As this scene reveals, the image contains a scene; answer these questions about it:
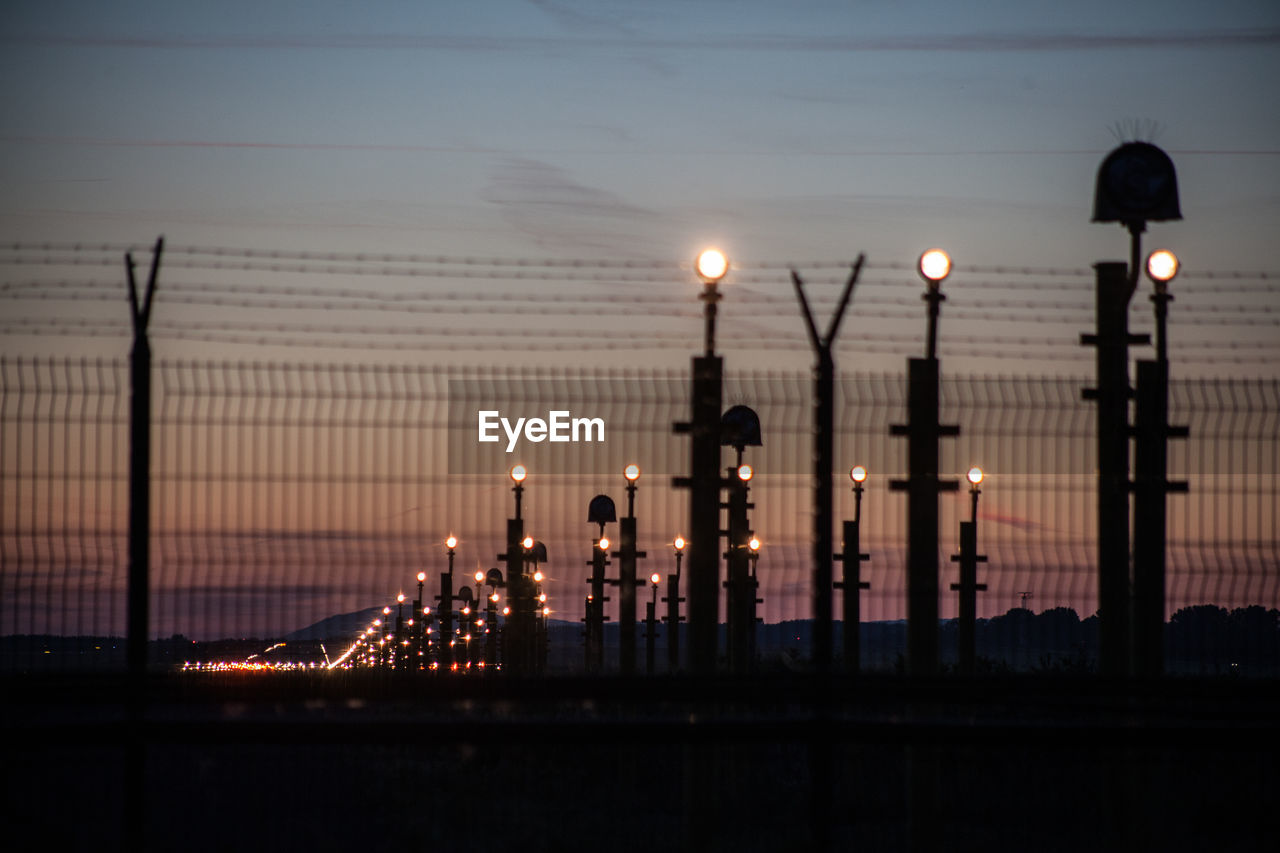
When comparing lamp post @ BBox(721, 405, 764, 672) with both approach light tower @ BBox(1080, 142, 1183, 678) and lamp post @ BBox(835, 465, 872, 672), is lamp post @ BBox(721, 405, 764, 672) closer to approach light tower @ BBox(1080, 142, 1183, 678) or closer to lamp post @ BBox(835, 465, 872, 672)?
lamp post @ BBox(835, 465, 872, 672)

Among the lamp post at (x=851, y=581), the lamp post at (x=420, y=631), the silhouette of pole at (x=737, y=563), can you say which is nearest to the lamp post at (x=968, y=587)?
the lamp post at (x=851, y=581)

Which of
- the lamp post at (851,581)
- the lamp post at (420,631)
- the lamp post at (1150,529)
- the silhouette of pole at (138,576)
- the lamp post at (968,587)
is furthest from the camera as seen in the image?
the lamp post at (851,581)

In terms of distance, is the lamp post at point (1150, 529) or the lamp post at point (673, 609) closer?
the lamp post at point (1150, 529)

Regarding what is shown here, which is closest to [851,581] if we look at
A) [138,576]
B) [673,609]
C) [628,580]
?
[628,580]

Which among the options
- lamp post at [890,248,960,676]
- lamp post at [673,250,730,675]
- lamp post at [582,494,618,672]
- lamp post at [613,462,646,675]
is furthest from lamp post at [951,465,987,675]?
lamp post at [890,248,960,676]

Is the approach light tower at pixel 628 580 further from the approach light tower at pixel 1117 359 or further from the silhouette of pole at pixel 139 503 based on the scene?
the silhouette of pole at pixel 139 503

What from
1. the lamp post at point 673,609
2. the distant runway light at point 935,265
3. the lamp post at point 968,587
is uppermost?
the distant runway light at point 935,265
